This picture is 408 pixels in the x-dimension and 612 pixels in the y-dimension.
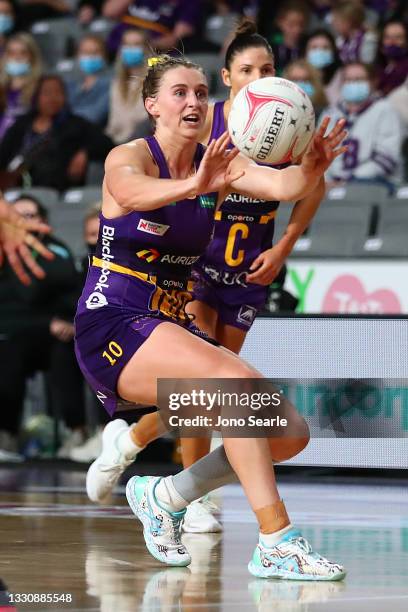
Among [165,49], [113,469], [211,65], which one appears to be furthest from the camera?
[211,65]

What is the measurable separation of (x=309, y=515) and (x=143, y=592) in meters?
2.57

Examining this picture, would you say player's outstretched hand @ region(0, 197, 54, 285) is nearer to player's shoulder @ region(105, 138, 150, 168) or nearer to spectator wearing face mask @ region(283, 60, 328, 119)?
player's shoulder @ region(105, 138, 150, 168)

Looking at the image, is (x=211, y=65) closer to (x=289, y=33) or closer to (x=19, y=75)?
(x=289, y=33)

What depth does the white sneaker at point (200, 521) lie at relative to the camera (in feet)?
21.3

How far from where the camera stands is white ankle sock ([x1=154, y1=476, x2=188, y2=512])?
214 inches

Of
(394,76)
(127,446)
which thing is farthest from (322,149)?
(394,76)

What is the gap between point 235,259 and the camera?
6.92 metres

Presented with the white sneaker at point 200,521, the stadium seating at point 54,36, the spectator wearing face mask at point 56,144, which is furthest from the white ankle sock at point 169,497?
the stadium seating at point 54,36

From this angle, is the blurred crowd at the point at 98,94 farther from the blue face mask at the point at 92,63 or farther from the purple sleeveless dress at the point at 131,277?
the purple sleeveless dress at the point at 131,277

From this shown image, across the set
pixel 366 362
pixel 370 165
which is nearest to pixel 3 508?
pixel 366 362

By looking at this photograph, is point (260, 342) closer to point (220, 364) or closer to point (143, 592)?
point (220, 364)

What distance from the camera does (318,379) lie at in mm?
7629

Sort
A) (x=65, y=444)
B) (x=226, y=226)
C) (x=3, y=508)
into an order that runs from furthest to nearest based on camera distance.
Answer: (x=65, y=444) → (x=3, y=508) → (x=226, y=226)

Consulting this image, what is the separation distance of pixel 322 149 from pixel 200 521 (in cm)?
206
